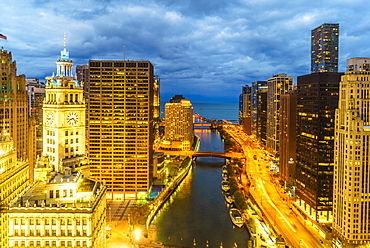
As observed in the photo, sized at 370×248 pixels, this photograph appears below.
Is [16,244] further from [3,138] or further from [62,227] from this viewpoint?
[3,138]

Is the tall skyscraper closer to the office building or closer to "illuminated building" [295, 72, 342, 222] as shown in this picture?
"illuminated building" [295, 72, 342, 222]

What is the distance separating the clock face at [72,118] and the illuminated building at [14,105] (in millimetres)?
36554

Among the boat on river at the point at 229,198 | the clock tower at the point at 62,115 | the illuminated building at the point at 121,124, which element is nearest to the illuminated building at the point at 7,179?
the clock tower at the point at 62,115

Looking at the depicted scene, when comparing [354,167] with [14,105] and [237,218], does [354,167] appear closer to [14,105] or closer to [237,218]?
[237,218]

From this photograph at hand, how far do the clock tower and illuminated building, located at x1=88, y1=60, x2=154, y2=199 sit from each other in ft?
180

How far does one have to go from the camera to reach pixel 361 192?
77.2m

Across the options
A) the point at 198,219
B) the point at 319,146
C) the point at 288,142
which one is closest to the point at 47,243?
the point at 198,219

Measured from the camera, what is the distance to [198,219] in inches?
4023

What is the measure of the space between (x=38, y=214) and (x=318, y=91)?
79.8 meters

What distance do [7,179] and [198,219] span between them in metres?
59.7

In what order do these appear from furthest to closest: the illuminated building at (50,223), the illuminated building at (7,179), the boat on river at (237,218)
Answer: the boat on river at (237,218) → the illuminated building at (7,179) → the illuminated building at (50,223)

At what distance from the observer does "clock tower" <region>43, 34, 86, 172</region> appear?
202 ft

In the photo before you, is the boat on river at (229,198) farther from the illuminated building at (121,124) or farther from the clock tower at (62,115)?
the clock tower at (62,115)

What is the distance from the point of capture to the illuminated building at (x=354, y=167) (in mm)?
76312
